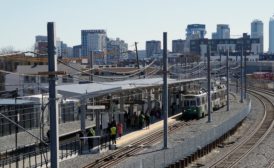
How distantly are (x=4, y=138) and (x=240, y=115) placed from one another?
21.2 m

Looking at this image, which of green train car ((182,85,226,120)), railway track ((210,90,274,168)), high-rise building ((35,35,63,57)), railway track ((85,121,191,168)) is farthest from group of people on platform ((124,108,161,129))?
green train car ((182,85,226,120))

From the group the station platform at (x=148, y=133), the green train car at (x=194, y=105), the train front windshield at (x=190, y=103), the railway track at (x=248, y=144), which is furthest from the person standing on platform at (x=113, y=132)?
the train front windshield at (x=190, y=103)

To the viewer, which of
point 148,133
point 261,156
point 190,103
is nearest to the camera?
point 261,156

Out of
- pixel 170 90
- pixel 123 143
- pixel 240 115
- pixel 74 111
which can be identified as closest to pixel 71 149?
pixel 123 143

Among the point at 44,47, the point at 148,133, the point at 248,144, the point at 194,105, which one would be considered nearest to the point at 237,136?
the point at 248,144

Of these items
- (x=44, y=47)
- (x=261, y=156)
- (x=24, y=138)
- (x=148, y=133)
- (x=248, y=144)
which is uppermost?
(x=44, y=47)

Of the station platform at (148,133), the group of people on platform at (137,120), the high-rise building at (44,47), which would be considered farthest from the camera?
the group of people on platform at (137,120)

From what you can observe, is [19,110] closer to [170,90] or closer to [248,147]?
[248,147]

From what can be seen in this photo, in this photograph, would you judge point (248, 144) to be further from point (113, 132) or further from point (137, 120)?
point (113, 132)

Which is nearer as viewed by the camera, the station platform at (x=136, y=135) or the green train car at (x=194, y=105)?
the station platform at (x=136, y=135)

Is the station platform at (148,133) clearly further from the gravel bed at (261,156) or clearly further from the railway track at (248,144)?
the gravel bed at (261,156)

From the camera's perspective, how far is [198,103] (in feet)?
148

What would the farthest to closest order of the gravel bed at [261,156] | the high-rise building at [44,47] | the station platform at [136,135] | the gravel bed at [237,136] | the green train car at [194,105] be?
the green train car at [194,105] → the station platform at [136,135] → the gravel bed at [237,136] → the gravel bed at [261,156] → the high-rise building at [44,47]

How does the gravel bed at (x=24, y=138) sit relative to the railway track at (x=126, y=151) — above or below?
above
